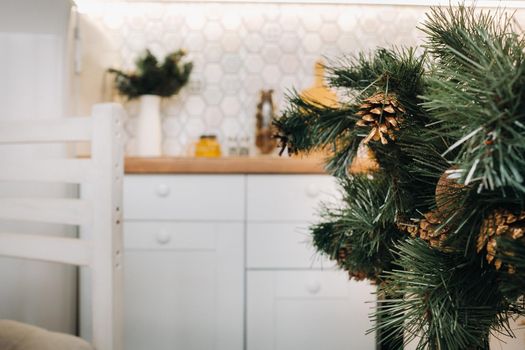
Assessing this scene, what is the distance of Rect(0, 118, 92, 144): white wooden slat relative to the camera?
807 mm

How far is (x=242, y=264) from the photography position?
1.56 meters

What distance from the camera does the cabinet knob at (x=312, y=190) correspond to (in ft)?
5.07

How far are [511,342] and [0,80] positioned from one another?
157cm

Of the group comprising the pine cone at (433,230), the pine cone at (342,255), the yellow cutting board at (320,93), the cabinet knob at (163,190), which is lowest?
the pine cone at (342,255)

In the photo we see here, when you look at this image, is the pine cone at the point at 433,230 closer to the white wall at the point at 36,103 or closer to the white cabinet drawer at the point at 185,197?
the white cabinet drawer at the point at 185,197

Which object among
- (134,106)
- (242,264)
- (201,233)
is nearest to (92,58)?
(134,106)

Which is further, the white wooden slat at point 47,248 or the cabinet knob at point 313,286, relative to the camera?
the cabinet knob at point 313,286

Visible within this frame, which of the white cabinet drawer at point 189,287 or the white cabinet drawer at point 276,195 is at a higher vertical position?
the white cabinet drawer at point 276,195

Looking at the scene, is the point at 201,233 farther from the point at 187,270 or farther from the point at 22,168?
the point at 22,168

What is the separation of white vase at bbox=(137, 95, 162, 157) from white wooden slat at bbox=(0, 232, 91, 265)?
1.09 m

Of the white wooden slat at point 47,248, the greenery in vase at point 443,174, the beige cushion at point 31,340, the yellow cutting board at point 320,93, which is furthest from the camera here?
the white wooden slat at point 47,248

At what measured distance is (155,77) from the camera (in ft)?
6.31

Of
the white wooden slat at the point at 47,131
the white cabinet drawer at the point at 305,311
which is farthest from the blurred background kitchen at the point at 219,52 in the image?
the white wooden slat at the point at 47,131

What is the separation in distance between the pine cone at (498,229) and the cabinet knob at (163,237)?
1.31 metres
